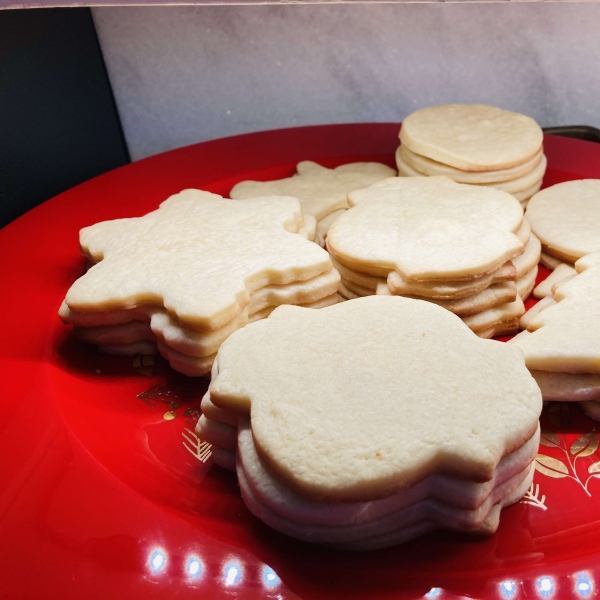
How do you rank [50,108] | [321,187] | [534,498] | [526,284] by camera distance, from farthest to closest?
1. [50,108]
2. [321,187]
3. [526,284]
4. [534,498]

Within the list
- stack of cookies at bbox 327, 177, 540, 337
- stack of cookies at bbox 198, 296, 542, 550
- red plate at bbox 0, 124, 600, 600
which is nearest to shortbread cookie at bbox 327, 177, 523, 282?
stack of cookies at bbox 327, 177, 540, 337

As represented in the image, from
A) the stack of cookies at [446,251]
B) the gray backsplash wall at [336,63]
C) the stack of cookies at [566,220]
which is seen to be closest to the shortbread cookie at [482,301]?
the stack of cookies at [446,251]

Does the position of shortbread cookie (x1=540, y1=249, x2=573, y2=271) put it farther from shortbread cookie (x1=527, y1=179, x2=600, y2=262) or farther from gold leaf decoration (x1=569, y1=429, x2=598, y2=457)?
gold leaf decoration (x1=569, y1=429, x2=598, y2=457)

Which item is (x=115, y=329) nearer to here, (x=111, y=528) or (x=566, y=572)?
(x=111, y=528)

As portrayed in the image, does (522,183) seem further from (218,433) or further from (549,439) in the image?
(218,433)

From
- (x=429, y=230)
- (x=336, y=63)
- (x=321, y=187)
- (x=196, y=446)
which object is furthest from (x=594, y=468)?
(x=336, y=63)

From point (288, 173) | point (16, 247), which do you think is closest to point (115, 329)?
point (16, 247)
